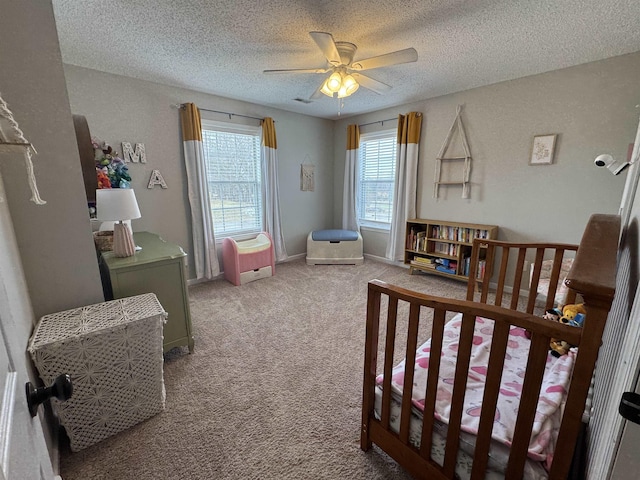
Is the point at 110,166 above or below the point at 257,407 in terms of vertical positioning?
above

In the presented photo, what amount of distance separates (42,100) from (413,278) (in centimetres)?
366

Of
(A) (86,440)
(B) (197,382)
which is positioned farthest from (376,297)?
(A) (86,440)

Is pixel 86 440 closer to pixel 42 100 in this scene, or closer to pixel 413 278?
pixel 42 100

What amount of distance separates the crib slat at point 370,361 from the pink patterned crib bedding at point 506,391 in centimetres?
7

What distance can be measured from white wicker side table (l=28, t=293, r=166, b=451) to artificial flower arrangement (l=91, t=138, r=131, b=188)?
61.8 inches

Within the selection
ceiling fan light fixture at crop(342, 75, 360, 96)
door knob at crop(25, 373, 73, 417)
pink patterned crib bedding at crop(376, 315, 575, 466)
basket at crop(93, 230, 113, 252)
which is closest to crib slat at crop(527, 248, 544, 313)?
pink patterned crib bedding at crop(376, 315, 575, 466)

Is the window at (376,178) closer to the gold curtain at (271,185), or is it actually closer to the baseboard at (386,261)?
the baseboard at (386,261)

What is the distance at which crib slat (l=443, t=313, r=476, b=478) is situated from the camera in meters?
0.89

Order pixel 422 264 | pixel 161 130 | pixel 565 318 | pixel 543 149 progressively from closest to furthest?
pixel 565 318
pixel 543 149
pixel 161 130
pixel 422 264

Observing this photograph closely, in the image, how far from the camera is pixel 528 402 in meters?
0.81

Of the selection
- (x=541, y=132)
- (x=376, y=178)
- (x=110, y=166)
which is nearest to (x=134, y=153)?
(x=110, y=166)

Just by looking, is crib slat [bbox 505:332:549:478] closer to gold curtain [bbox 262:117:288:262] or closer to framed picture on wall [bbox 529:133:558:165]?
framed picture on wall [bbox 529:133:558:165]

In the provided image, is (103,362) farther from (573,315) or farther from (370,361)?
(573,315)

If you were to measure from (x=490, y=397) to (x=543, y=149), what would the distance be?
290 centimetres
